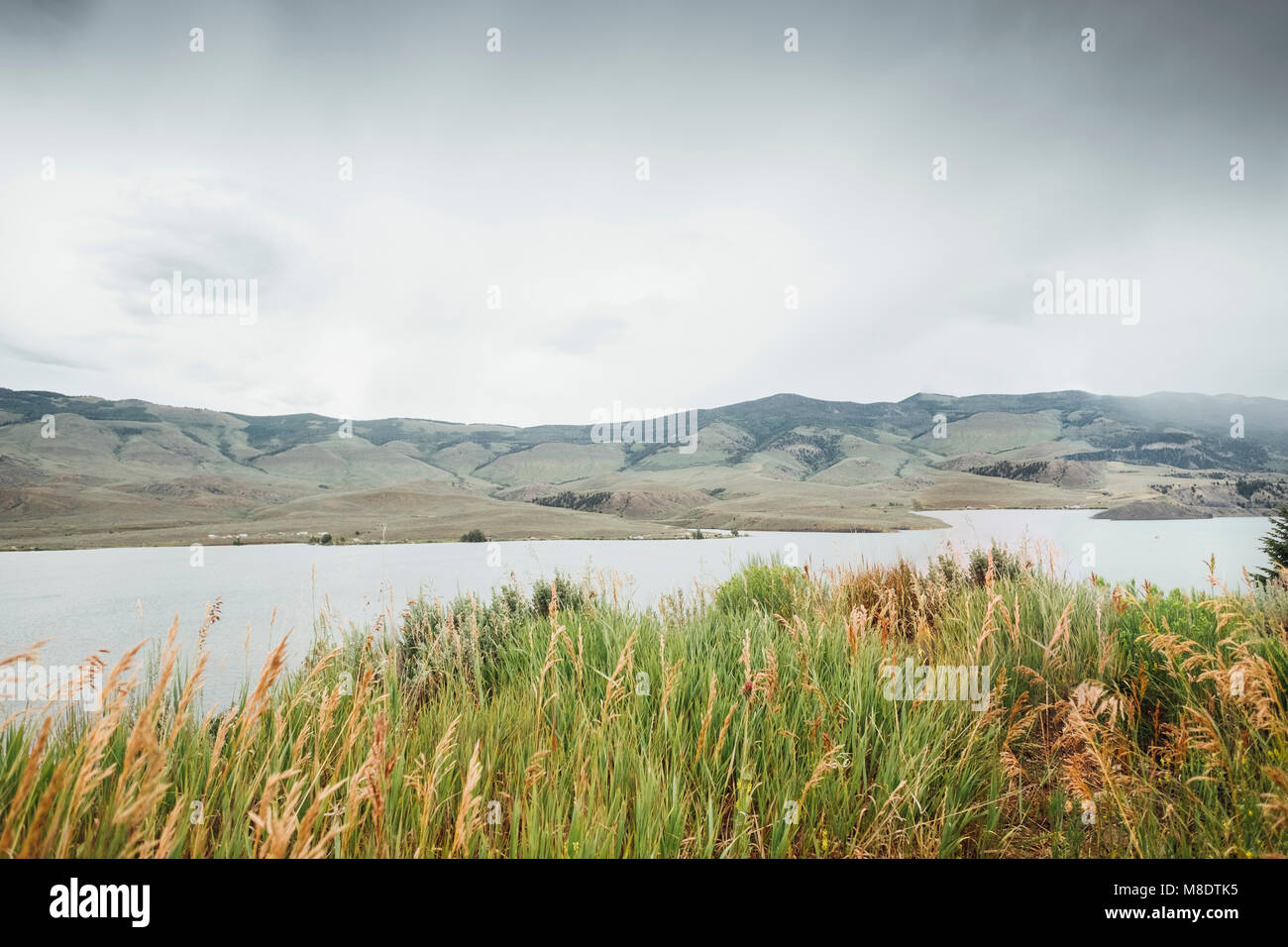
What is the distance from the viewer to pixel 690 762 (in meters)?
2.78

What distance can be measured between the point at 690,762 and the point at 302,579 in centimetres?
1304

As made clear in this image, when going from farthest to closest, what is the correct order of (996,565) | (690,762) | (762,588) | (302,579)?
(302,579) → (996,565) → (762,588) → (690,762)

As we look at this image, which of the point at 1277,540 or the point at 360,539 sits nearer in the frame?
the point at 1277,540

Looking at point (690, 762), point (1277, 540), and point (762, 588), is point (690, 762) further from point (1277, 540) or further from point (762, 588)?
point (1277, 540)

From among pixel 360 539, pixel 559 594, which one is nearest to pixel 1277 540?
pixel 559 594

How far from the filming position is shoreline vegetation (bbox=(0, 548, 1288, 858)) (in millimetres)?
1729

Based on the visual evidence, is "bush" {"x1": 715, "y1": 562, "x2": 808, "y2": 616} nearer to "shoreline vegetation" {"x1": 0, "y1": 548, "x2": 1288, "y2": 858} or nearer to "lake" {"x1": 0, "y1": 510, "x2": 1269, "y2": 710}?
"lake" {"x1": 0, "y1": 510, "x2": 1269, "y2": 710}

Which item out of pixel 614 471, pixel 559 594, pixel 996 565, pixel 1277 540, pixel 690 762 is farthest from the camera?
pixel 614 471

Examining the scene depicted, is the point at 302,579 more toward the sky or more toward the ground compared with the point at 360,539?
more toward the sky

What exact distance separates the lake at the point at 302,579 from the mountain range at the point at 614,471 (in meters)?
4.14

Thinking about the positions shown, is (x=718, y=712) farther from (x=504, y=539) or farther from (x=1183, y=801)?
(x=504, y=539)
